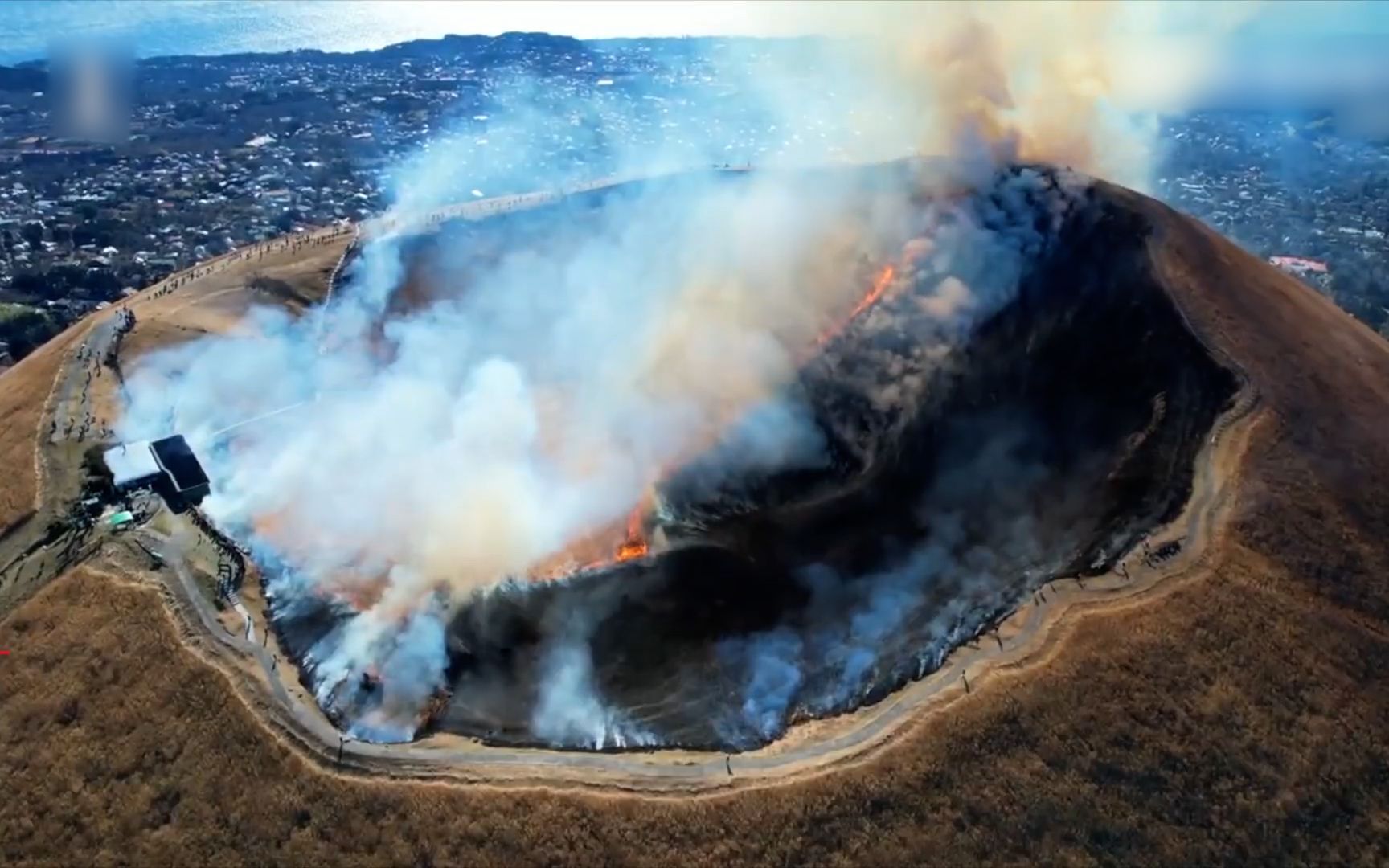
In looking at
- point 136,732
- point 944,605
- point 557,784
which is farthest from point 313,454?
point 944,605

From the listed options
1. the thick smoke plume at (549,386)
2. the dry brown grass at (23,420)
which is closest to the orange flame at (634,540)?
the thick smoke plume at (549,386)

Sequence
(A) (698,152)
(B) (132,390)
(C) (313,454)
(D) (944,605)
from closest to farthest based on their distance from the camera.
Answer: (D) (944,605), (C) (313,454), (B) (132,390), (A) (698,152)

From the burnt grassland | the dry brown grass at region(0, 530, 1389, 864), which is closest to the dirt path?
the burnt grassland

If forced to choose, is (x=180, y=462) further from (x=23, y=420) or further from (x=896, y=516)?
(x=896, y=516)

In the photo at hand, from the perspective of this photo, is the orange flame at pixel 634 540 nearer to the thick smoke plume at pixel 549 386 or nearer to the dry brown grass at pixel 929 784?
the thick smoke plume at pixel 549 386

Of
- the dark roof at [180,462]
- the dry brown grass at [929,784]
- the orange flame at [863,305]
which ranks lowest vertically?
the orange flame at [863,305]

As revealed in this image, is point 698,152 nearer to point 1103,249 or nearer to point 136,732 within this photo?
point 1103,249
